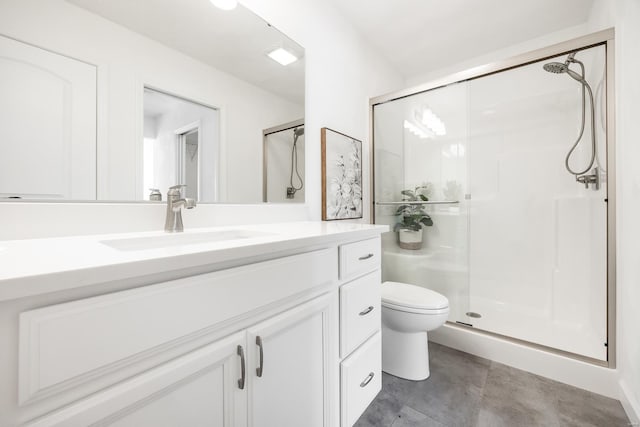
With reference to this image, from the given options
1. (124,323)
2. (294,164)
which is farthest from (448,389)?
(124,323)

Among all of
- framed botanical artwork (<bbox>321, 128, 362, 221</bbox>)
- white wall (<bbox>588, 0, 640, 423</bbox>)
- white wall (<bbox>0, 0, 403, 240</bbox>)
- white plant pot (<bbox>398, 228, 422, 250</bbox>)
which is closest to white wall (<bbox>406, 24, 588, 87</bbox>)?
white wall (<bbox>0, 0, 403, 240</bbox>)

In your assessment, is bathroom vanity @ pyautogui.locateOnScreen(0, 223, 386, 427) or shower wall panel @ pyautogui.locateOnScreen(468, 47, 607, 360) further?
shower wall panel @ pyautogui.locateOnScreen(468, 47, 607, 360)

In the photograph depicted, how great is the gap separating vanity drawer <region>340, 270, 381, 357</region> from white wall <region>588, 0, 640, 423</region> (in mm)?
1134

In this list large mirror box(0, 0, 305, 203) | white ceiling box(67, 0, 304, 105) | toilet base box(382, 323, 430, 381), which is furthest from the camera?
toilet base box(382, 323, 430, 381)

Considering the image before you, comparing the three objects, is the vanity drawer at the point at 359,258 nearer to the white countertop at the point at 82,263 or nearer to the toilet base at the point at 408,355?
the white countertop at the point at 82,263

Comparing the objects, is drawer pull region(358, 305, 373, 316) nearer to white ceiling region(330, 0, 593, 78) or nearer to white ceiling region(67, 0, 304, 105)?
white ceiling region(67, 0, 304, 105)

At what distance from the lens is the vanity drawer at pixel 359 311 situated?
1034 millimetres

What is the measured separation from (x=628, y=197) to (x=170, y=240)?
201 cm

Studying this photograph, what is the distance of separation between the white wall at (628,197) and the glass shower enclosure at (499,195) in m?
0.39

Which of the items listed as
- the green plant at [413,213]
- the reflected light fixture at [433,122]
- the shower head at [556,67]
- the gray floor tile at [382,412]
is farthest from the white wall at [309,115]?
the shower head at [556,67]

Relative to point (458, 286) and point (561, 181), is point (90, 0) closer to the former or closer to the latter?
point (458, 286)

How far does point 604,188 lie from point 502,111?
1.00 metres

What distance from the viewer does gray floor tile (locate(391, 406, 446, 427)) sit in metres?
1.21

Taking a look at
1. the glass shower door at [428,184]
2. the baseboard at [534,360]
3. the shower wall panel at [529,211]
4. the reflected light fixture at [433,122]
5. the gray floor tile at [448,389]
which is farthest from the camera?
the reflected light fixture at [433,122]
